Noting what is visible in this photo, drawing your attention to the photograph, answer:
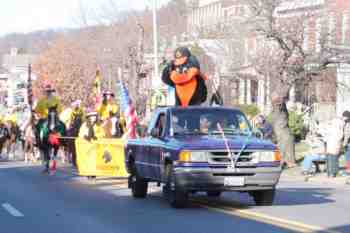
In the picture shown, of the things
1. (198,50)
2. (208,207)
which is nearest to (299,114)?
(198,50)

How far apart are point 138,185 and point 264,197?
3214mm

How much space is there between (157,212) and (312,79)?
55.4 ft

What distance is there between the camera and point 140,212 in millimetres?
15797

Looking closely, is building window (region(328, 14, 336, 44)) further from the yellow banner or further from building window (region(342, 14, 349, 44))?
the yellow banner

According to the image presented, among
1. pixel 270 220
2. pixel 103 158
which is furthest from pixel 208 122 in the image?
pixel 103 158

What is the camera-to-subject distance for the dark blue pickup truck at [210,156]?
15.4m

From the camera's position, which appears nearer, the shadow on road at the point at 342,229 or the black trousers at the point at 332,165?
the shadow on road at the point at 342,229

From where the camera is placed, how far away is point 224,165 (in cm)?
1548

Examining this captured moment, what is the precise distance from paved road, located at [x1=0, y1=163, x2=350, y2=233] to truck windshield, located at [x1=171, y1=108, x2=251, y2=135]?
1.35 m

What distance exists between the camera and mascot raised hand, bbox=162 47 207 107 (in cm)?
2173

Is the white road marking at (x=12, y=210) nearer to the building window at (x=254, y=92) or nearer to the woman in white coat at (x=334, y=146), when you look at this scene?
the woman in white coat at (x=334, y=146)

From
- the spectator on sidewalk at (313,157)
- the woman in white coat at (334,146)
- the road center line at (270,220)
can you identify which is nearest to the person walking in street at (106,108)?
the spectator on sidewalk at (313,157)

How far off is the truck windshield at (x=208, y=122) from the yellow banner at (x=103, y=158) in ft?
21.2

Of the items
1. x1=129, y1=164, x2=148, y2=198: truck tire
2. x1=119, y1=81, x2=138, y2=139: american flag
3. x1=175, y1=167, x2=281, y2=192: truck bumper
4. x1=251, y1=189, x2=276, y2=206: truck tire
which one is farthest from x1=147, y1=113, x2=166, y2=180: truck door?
x1=119, y1=81, x2=138, y2=139: american flag
